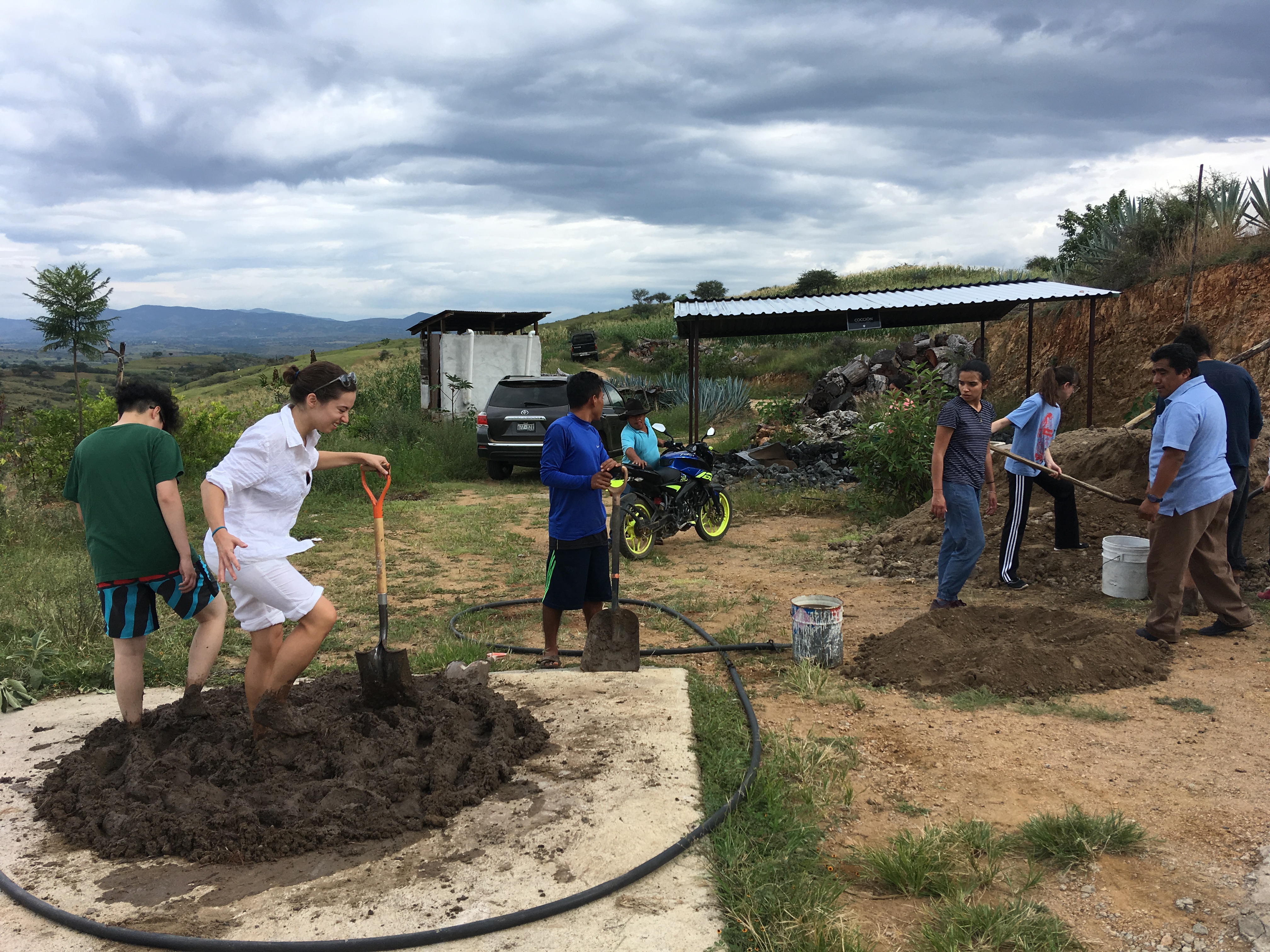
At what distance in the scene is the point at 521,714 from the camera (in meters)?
4.14

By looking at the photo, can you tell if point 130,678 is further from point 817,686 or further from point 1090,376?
point 1090,376

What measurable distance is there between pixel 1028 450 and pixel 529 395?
8320 mm

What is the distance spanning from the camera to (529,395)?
45.8 feet

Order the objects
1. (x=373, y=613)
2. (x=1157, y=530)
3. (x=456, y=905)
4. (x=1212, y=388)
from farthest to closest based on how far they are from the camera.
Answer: (x=373, y=613) → (x=1212, y=388) → (x=1157, y=530) → (x=456, y=905)

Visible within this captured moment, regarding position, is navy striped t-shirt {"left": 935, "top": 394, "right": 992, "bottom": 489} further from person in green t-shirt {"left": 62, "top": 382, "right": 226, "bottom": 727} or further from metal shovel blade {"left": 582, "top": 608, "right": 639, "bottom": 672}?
person in green t-shirt {"left": 62, "top": 382, "right": 226, "bottom": 727}

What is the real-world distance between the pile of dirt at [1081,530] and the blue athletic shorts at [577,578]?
370 cm

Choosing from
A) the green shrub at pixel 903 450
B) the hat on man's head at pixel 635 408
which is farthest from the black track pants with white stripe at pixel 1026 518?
the hat on man's head at pixel 635 408

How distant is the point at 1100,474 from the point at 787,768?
6343 millimetres

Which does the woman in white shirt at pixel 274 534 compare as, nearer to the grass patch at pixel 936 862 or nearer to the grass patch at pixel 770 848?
the grass patch at pixel 770 848

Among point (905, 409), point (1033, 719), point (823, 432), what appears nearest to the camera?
point (1033, 719)

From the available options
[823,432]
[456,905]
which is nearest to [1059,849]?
[456,905]

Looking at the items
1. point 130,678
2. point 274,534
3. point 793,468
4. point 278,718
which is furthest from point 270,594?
point 793,468

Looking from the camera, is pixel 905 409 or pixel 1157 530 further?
pixel 905 409

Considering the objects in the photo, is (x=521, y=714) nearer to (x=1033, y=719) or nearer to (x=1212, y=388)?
(x=1033, y=719)
